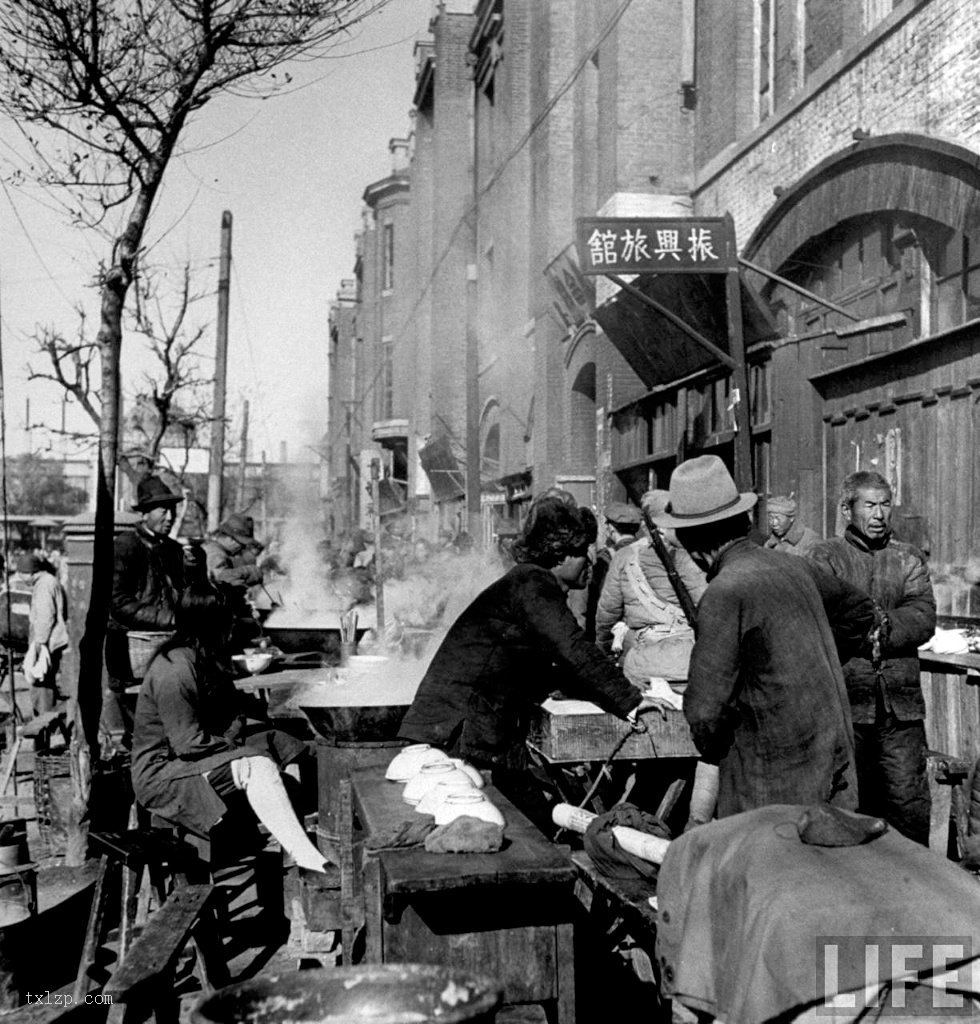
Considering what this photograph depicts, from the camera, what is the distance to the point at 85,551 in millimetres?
9484

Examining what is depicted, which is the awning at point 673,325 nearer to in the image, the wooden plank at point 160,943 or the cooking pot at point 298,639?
the cooking pot at point 298,639

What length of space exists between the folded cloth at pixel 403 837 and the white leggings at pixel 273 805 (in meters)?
2.07

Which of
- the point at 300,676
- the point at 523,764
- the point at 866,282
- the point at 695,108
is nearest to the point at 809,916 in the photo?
the point at 523,764

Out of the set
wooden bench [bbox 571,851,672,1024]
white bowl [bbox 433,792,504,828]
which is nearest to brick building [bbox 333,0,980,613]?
wooden bench [bbox 571,851,672,1024]

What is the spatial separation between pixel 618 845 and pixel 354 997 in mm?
1732

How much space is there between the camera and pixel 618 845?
418 cm

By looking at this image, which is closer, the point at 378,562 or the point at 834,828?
the point at 834,828

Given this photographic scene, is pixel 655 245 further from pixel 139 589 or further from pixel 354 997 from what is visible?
pixel 354 997

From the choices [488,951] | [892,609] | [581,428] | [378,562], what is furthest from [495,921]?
[581,428]

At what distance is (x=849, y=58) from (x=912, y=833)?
26.2 ft

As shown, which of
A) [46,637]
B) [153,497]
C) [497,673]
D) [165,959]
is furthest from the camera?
[46,637]

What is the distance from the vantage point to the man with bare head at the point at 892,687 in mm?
5719

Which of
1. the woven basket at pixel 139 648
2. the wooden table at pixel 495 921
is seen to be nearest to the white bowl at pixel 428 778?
the wooden table at pixel 495 921

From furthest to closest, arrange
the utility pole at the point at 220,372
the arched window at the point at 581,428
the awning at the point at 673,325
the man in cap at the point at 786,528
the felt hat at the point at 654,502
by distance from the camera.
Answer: the utility pole at the point at 220,372
the arched window at the point at 581,428
the awning at the point at 673,325
the man in cap at the point at 786,528
the felt hat at the point at 654,502
